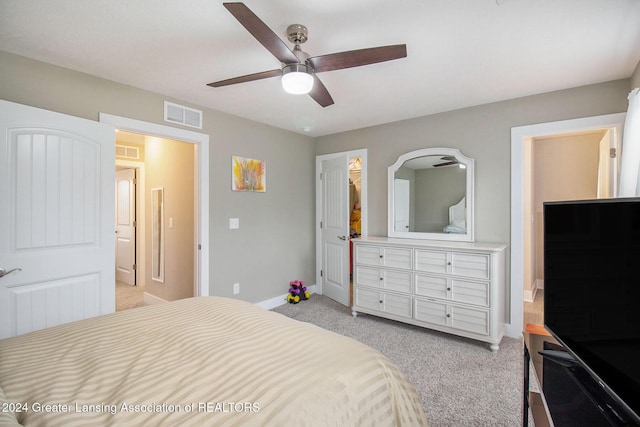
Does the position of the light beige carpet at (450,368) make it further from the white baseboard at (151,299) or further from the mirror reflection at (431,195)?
the white baseboard at (151,299)

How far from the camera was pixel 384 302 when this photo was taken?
3.26 meters

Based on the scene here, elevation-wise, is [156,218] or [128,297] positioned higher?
[156,218]

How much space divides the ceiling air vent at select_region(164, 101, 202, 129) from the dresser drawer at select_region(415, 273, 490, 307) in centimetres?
281

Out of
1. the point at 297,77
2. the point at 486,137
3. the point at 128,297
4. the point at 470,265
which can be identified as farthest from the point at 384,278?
the point at 128,297

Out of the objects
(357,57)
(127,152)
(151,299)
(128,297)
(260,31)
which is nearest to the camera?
(260,31)

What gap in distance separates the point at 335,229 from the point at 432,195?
139 cm

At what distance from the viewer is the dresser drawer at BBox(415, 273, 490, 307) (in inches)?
106

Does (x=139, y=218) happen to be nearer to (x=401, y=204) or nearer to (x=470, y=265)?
(x=401, y=204)

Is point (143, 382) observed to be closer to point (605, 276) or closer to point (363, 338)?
point (605, 276)

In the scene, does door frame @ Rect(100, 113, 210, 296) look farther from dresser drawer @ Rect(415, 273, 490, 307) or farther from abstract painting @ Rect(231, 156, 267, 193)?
dresser drawer @ Rect(415, 273, 490, 307)

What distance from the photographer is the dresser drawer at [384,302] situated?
311 centimetres

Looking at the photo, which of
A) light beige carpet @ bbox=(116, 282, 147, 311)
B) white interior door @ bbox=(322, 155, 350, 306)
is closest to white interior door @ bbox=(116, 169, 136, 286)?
light beige carpet @ bbox=(116, 282, 147, 311)

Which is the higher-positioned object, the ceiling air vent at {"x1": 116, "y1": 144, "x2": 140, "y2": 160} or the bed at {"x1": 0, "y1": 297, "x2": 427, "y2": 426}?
the ceiling air vent at {"x1": 116, "y1": 144, "x2": 140, "y2": 160}

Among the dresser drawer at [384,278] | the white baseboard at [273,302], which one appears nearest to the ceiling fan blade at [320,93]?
the dresser drawer at [384,278]
